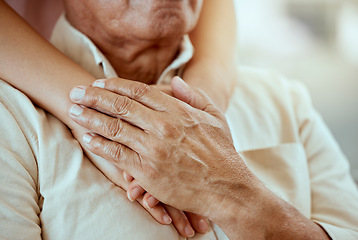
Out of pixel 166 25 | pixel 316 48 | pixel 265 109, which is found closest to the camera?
pixel 166 25

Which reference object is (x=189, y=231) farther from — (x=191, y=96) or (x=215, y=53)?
(x=215, y=53)

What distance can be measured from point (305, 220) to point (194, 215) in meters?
0.30

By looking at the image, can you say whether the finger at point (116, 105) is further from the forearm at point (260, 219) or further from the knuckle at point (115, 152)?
the forearm at point (260, 219)

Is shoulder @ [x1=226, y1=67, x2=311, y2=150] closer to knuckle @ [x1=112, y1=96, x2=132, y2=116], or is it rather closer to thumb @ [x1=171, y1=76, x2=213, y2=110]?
thumb @ [x1=171, y1=76, x2=213, y2=110]

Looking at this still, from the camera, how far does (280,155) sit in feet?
4.32

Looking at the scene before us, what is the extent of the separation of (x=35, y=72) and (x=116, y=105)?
223mm

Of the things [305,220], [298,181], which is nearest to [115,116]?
[305,220]

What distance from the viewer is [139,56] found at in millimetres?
1235

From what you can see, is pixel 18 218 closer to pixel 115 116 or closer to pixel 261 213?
pixel 115 116

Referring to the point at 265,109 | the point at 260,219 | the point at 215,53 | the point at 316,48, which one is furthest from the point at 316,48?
the point at 260,219

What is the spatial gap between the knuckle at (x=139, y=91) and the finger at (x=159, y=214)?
0.24m

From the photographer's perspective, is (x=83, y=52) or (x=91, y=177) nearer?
(x=91, y=177)

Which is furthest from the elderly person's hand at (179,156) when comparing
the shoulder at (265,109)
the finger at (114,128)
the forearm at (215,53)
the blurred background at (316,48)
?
the blurred background at (316,48)

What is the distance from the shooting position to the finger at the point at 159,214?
3.11ft
